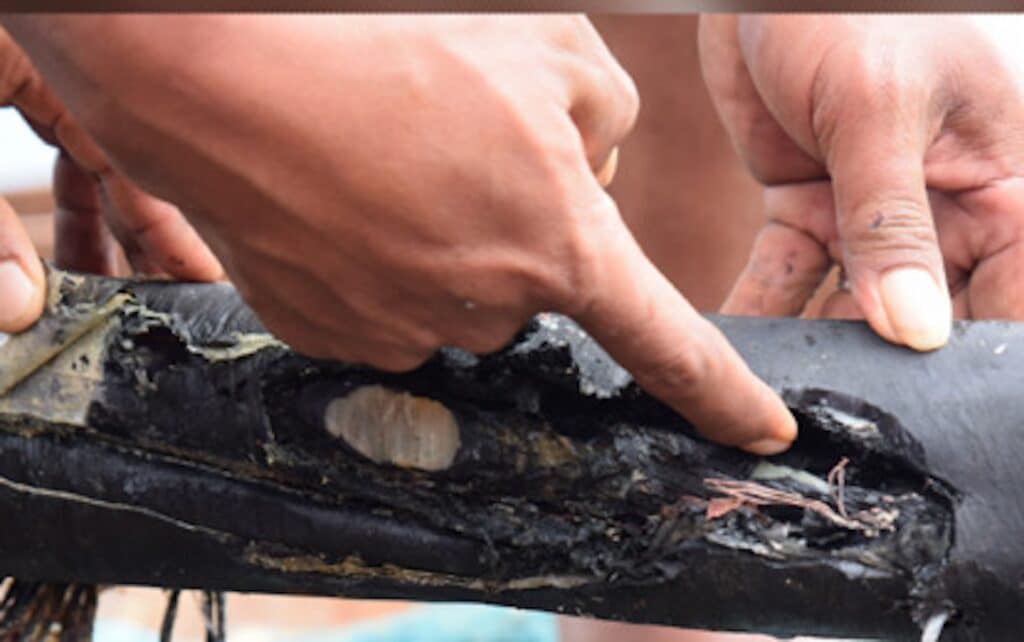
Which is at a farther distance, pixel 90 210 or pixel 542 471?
pixel 90 210

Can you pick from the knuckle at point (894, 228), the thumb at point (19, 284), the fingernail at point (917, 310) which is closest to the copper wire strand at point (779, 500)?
the fingernail at point (917, 310)

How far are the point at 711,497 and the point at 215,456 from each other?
0.37m

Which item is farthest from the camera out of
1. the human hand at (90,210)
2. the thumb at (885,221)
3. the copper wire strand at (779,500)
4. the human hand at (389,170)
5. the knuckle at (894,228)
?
the human hand at (90,210)

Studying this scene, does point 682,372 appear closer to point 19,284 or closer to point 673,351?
point 673,351

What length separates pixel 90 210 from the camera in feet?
5.08

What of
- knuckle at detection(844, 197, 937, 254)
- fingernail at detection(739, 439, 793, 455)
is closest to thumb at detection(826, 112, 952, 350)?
knuckle at detection(844, 197, 937, 254)

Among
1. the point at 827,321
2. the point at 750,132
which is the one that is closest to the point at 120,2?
the point at 827,321

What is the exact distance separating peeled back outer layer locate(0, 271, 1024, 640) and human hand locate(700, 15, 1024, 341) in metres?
0.17

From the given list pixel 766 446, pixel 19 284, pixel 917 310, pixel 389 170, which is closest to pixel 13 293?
pixel 19 284

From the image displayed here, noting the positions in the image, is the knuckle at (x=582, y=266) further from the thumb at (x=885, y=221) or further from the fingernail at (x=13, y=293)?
the fingernail at (x=13, y=293)

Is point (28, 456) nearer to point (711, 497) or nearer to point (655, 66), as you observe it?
point (711, 497)

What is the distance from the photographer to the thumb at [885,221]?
3.52 feet

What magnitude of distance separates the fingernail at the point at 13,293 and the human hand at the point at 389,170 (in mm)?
255

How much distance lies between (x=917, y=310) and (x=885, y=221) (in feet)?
0.69
